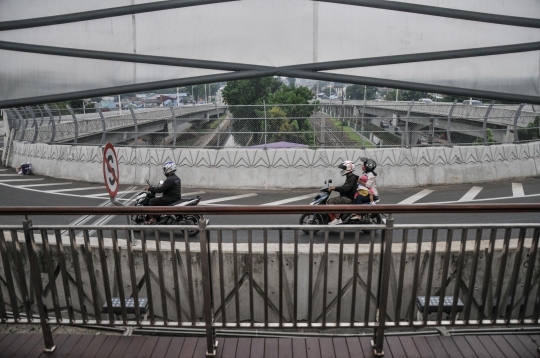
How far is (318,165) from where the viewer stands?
12.7 meters

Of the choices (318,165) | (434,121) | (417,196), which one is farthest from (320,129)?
(417,196)

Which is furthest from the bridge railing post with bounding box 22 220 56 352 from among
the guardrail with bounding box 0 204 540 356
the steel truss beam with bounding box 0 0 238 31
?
the steel truss beam with bounding box 0 0 238 31

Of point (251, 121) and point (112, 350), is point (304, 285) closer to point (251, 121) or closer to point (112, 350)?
point (112, 350)

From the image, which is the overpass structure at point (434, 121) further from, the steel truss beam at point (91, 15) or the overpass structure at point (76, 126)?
the steel truss beam at point (91, 15)

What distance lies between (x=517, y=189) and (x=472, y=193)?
156 centimetres

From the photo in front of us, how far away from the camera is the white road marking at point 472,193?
11.3 metres

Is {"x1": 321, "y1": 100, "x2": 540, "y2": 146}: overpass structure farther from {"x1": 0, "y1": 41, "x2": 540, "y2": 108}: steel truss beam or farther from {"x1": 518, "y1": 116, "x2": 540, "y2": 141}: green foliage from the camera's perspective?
{"x1": 0, "y1": 41, "x2": 540, "y2": 108}: steel truss beam

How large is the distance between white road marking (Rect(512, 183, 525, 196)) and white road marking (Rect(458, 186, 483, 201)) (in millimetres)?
892

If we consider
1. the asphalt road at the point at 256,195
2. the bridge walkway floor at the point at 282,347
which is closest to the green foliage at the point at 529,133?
the asphalt road at the point at 256,195

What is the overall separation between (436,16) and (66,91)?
11.2 feet

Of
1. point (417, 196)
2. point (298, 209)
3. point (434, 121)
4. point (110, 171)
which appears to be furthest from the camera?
point (434, 121)

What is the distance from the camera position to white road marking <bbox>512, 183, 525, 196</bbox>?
11.7 meters

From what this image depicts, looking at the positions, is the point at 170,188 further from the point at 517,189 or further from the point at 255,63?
the point at 517,189

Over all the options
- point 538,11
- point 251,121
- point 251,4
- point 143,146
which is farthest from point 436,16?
point 143,146
